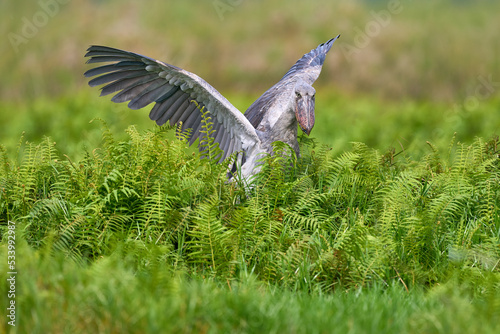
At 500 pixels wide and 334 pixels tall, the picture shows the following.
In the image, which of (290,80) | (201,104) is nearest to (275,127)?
(201,104)

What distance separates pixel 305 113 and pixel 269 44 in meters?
11.1

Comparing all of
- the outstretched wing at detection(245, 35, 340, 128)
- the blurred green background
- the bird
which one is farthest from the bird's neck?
the blurred green background

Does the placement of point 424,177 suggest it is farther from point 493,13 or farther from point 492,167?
point 493,13

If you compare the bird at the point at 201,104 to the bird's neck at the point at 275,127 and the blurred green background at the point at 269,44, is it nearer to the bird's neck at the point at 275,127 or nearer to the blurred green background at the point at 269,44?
the bird's neck at the point at 275,127

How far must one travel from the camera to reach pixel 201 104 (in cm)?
520

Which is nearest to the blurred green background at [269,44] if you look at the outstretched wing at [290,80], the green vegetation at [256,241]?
the outstretched wing at [290,80]

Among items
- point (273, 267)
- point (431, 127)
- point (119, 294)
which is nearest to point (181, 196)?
point (273, 267)

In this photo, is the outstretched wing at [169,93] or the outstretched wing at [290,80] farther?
the outstretched wing at [290,80]

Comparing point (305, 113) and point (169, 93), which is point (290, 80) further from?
point (169, 93)

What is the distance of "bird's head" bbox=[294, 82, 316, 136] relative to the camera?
5145 millimetres

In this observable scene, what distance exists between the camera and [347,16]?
1641 cm

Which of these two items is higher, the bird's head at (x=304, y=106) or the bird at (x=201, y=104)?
the bird's head at (x=304, y=106)

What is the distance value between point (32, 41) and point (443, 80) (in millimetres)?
9636

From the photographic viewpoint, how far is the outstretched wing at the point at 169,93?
4973 millimetres
